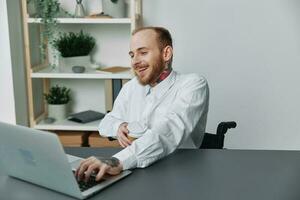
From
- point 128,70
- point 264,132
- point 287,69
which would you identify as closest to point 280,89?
point 287,69

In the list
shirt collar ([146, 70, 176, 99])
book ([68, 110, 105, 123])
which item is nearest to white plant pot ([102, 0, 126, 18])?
book ([68, 110, 105, 123])

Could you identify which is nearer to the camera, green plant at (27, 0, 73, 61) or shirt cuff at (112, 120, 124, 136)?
shirt cuff at (112, 120, 124, 136)

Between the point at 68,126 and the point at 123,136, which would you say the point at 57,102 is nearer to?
the point at 68,126

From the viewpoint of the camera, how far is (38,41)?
3102mm

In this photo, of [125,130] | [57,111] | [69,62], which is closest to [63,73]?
[69,62]

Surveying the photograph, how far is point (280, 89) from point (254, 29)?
0.48 meters

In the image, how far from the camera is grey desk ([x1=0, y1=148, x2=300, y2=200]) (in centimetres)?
120

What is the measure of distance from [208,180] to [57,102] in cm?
196

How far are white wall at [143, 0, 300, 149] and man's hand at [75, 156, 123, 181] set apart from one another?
1834 millimetres

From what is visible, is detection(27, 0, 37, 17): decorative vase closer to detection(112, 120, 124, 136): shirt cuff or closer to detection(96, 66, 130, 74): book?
detection(96, 66, 130, 74): book

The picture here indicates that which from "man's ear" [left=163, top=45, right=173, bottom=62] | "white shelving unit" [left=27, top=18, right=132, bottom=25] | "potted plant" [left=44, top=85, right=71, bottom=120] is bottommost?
"potted plant" [left=44, top=85, right=71, bottom=120]

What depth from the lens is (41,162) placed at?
121 centimetres

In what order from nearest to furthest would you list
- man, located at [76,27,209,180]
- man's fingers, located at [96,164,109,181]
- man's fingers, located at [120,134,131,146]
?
man's fingers, located at [96,164,109,181] < man, located at [76,27,209,180] < man's fingers, located at [120,134,131,146]

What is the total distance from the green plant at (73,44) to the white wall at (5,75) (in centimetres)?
34
